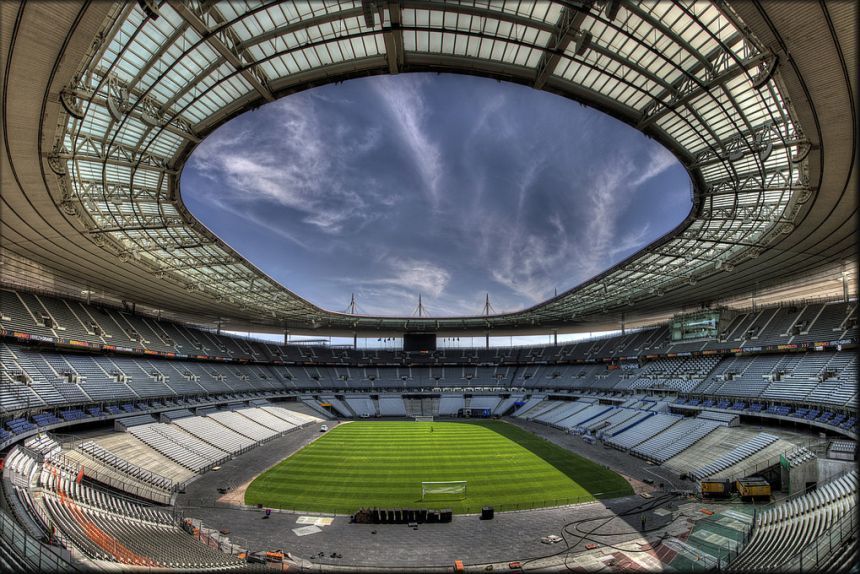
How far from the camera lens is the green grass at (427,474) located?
27031mm

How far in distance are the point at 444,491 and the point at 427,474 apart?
5326 mm

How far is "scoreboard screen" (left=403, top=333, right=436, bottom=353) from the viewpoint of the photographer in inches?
3263

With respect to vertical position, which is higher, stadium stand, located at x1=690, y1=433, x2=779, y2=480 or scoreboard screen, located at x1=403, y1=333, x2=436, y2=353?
scoreboard screen, located at x1=403, y1=333, x2=436, y2=353

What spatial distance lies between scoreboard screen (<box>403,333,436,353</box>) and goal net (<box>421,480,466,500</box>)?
5375 centimetres

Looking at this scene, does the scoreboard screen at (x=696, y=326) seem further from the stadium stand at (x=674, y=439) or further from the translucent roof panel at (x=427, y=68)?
the translucent roof panel at (x=427, y=68)

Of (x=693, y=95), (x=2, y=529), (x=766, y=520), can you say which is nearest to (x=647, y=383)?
(x=766, y=520)

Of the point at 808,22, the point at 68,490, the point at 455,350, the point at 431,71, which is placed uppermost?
the point at 431,71

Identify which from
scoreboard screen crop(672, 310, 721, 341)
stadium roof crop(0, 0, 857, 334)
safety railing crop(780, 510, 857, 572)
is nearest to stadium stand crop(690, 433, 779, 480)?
stadium roof crop(0, 0, 857, 334)

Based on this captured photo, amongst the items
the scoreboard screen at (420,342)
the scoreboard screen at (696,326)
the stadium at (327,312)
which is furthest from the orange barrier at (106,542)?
the scoreboard screen at (420,342)

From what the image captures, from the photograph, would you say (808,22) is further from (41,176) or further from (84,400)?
(84,400)

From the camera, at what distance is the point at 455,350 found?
281 feet

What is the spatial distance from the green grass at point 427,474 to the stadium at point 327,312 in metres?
0.33

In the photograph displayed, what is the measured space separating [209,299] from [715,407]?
52010 mm

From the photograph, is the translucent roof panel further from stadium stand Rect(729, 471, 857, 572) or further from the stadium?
stadium stand Rect(729, 471, 857, 572)
